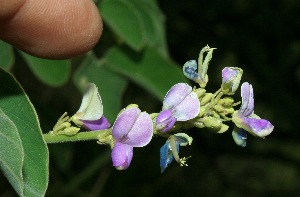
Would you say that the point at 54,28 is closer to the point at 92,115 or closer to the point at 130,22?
the point at 92,115

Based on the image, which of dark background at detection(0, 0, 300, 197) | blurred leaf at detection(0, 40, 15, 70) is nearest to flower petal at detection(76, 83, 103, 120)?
blurred leaf at detection(0, 40, 15, 70)

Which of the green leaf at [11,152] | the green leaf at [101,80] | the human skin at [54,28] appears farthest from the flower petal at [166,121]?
the green leaf at [101,80]

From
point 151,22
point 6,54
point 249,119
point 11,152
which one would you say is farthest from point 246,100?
point 151,22

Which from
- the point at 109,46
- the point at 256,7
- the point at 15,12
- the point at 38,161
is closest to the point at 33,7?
the point at 15,12

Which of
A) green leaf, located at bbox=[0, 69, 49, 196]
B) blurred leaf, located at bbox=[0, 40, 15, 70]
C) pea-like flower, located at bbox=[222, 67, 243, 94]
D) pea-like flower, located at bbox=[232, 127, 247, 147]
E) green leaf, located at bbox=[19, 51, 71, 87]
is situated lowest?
green leaf, located at bbox=[19, 51, 71, 87]

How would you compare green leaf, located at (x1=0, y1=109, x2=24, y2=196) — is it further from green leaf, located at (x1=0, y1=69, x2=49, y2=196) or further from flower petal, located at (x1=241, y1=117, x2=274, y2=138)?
flower petal, located at (x1=241, y1=117, x2=274, y2=138)

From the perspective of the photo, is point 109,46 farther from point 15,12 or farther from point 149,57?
point 15,12

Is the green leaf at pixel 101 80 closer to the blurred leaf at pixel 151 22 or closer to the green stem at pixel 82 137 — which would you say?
the blurred leaf at pixel 151 22
